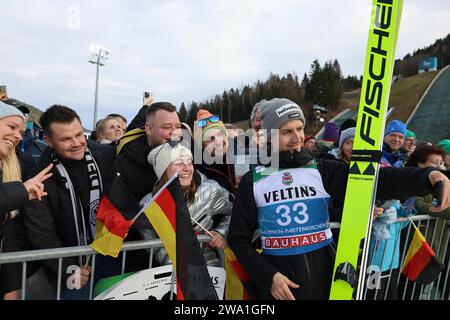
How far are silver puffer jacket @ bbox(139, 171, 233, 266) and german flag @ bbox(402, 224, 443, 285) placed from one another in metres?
1.64

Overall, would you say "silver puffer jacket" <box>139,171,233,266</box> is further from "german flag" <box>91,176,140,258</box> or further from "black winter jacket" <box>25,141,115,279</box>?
"black winter jacket" <box>25,141,115,279</box>

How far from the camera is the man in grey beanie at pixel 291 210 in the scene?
6.89 feet

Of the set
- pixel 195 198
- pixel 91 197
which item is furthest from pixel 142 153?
pixel 195 198

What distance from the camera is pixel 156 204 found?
84.0 inches

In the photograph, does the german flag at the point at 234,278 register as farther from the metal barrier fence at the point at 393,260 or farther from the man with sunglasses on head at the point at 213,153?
the metal barrier fence at the point at 393,260

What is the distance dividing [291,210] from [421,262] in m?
1.54

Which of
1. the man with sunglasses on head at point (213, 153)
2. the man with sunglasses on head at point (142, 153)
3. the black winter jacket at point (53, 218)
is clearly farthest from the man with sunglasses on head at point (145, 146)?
the man with sunglasses on head at point (213, 153)

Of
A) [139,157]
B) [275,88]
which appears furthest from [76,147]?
[275,88]

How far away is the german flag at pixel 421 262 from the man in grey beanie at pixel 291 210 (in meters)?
0.92

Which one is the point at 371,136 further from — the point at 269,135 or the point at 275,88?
the point at 275,88

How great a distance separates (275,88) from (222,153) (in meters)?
75.3

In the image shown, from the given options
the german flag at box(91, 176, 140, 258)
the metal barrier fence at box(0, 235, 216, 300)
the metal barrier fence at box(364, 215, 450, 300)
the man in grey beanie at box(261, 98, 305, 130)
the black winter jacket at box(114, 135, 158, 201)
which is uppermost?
the man in grey beanie at box(261, 98, 305, 130)

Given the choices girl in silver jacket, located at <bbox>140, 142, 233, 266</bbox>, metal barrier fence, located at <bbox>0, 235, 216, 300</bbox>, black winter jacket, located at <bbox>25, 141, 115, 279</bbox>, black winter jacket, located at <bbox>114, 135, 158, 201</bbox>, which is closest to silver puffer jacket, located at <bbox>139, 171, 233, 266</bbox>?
girl in silver jacket, located at <bbox>140, 142, 233, 266</bbox>

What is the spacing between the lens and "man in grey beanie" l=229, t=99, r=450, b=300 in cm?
210
